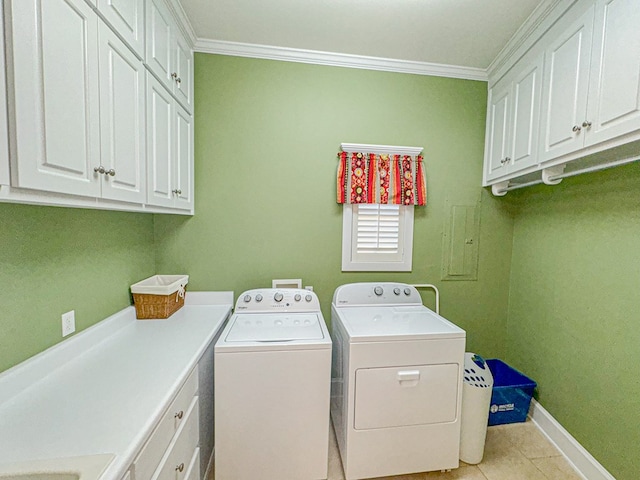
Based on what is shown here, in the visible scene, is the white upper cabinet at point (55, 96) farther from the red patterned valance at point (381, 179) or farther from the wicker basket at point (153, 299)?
the red patterned valance at point (381, 179)

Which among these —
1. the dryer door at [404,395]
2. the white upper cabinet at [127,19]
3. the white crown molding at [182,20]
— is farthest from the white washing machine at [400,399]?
the white crown molding at [182,20]

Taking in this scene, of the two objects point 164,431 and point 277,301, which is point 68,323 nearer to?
point 164,431

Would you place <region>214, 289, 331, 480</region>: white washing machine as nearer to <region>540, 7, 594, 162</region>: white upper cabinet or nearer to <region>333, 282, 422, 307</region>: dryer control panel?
<region>333, 282, 422, 307</region>: dryer control panel

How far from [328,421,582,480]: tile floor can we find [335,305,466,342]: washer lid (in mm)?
872

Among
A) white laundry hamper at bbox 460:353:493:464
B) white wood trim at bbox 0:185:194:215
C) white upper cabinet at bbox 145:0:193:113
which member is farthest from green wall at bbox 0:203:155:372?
white laundry hamper at bbox 460:353:493:464

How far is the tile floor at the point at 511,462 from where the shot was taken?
162cm

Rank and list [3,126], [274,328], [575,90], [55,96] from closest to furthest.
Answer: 1. [3,126]
2. [55,96]
3. [575,90]
4. [274,328]

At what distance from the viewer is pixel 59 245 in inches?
47.8

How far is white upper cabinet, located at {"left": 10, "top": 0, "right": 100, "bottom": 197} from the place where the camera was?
0.68 m

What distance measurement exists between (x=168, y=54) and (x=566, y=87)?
223 cm

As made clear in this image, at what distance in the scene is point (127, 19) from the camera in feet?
3.70

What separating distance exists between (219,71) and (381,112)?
1.27 meters

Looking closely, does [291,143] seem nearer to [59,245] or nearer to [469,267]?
[59,245]

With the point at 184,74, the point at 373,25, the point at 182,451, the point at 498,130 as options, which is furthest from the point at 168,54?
the point at 498,130
